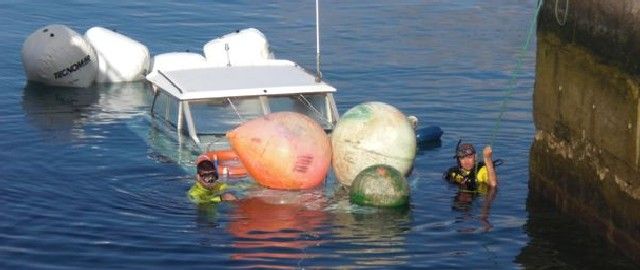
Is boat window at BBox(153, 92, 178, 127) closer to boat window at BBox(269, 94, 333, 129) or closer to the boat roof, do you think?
the boat roof

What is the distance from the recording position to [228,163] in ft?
56.0

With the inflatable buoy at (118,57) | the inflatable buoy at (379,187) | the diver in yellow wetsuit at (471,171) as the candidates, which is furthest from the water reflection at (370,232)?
the inflatable buoy at (118,57)

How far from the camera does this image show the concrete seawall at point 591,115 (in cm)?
1333

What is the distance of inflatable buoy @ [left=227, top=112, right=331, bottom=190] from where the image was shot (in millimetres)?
15938

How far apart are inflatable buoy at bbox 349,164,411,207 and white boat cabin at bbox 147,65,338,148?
7.03 ft

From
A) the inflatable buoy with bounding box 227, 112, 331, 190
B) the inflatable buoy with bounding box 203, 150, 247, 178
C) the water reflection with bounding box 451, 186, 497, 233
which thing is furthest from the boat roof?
the water reflection with bounding box 451, 186, 497, 233

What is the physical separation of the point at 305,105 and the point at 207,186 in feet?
8.45

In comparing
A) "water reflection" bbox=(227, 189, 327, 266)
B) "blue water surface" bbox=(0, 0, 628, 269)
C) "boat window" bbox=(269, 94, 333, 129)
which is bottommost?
"blue water surface" bbox=(0, 0, 628, 269)

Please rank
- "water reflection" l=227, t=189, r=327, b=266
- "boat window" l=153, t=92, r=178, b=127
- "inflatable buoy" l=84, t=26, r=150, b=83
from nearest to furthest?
"water reflection" l=227, t=189, r=327, b=266
"boat window" l=153, t=92, r=178, b=127
"inflatable buoy" l=84, t=26, r=150, b=83

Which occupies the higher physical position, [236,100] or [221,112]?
[236,100]

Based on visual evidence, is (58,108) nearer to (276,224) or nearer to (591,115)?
(276,224)

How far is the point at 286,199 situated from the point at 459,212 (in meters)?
2.12

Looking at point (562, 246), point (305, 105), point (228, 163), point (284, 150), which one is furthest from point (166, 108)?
point (562, 246)

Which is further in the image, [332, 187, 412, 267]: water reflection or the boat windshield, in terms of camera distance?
the boat windshield
